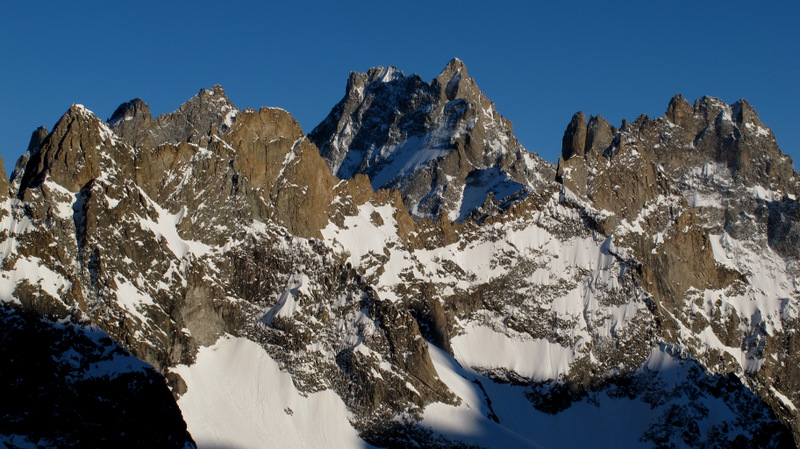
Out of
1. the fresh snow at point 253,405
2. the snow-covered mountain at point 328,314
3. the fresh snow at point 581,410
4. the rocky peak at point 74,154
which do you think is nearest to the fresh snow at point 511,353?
the snow-covered mountain at point 328,314

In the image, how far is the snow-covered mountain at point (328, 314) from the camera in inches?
5192

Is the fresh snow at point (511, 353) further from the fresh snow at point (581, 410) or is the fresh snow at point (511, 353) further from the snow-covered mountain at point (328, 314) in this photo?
the fresh snow at point (581, 410)

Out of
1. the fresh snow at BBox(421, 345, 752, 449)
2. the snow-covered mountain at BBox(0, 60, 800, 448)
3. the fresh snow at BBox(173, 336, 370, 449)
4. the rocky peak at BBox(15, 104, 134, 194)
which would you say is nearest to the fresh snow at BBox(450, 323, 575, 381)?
the snow-covered mountain at BBox(0, 60, 800, 448)

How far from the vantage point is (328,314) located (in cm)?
15512

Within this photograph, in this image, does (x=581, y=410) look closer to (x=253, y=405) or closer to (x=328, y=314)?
(x=328, y=314)

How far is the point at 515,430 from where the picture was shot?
161250mm

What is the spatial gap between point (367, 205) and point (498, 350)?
27730 millimetres

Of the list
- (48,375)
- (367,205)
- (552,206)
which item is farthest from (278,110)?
(48,375)

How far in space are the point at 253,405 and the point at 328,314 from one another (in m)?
16.0

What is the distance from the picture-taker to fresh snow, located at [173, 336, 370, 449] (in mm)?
140375

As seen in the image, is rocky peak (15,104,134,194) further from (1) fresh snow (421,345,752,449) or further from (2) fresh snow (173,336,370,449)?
(1) fresh snow (421,345,752,449)

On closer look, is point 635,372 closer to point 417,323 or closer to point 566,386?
point 566,386

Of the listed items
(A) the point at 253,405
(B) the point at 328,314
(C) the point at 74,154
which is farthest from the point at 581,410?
(C) the point at 74,154

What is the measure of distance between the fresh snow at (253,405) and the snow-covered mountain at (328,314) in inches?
10.1
